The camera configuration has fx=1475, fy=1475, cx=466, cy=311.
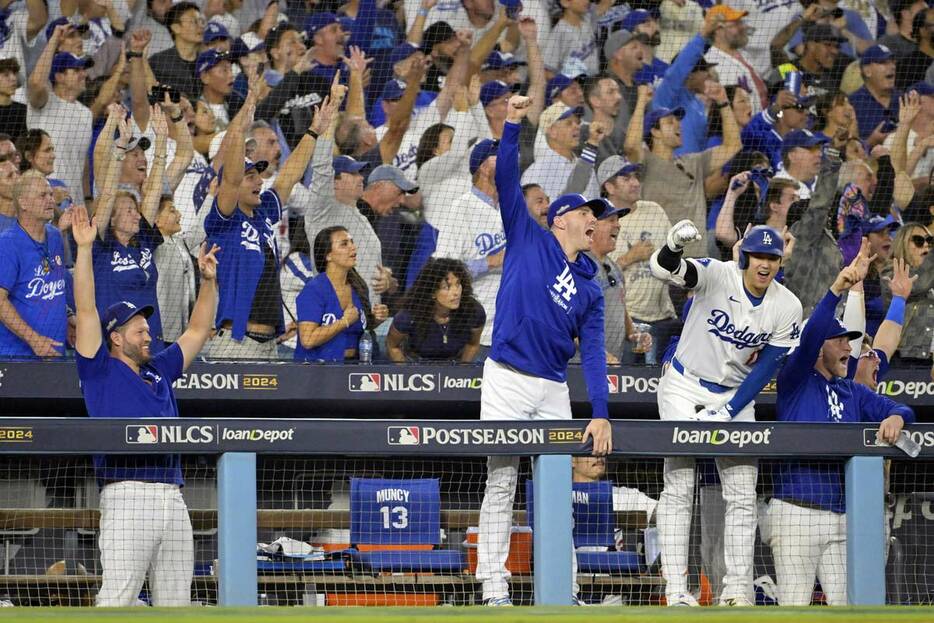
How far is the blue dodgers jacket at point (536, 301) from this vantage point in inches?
252

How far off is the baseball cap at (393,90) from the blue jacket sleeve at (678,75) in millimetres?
1916

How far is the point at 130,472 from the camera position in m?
6.23

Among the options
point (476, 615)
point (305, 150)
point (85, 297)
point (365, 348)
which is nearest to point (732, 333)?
point (476, 615)

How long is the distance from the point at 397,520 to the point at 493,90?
431cm

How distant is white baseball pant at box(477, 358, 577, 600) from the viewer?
6184mm

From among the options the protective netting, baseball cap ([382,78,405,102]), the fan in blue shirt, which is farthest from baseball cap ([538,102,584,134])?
the fan in blue shirt

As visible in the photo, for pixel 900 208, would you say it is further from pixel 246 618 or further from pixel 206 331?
pixel 246 618

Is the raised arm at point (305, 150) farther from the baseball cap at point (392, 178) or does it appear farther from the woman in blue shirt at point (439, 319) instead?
the woman in blue shirt at point (439, 319)

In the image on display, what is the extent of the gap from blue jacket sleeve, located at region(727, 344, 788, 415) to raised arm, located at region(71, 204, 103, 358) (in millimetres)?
2849

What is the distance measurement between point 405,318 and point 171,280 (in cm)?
152

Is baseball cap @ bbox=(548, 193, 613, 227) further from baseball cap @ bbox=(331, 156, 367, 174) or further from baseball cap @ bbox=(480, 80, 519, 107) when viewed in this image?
baseball cap @ bbox=(480, 80, 519, 107)

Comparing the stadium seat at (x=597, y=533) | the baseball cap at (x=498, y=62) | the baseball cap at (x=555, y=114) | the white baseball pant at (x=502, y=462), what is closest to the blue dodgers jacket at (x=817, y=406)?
the stadium seat at (x=597, y=533)

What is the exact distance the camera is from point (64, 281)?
29.2ft

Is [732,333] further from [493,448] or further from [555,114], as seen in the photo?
[555,114]
